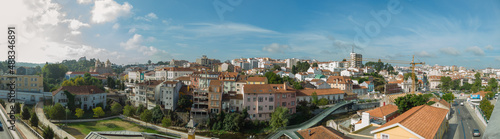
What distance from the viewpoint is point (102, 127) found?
82.7 ft

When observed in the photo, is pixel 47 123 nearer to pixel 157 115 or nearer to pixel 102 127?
pixel 102 127

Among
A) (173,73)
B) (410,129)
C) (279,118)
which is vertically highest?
(173,73)

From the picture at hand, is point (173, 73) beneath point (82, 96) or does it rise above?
above

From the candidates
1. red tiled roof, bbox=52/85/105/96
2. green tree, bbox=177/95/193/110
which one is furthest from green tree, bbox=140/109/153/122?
red tiled roof, bbox=52/85/105/96

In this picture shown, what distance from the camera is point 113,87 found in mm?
44188

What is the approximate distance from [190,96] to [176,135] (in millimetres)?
6592

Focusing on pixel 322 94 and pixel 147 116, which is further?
pixel 322 94

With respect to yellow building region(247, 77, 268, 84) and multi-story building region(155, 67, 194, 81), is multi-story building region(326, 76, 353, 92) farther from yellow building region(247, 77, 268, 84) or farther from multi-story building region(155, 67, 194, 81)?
multi-story building region(155, 67, 194, 81)

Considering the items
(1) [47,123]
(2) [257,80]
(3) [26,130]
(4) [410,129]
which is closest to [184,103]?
(2) [257,80]

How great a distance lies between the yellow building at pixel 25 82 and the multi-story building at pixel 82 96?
6749 millimetres

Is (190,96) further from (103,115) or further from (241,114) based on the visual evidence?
(103,115)

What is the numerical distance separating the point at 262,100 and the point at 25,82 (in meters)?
30.5

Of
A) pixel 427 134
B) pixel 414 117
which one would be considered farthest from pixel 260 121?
pixel 427 134

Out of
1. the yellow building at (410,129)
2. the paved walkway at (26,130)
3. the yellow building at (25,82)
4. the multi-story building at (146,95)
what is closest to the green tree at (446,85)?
the yellow building at (410,129)
